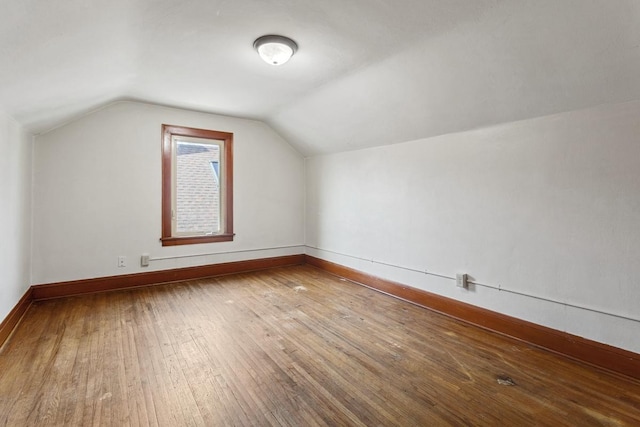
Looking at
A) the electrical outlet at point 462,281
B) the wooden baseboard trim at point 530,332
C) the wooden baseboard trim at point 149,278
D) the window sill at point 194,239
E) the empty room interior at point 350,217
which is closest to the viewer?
the empty room interior at point 350,217

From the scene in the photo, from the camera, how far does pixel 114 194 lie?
3758 mm

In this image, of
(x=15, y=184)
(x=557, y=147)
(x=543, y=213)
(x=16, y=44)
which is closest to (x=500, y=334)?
(x=543, y=213)

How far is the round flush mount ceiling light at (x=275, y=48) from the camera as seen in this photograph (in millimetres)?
2248

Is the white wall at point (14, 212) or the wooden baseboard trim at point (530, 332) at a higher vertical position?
A: the white wall at point (14, 212)

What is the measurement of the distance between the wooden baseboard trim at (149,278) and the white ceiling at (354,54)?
1.75m

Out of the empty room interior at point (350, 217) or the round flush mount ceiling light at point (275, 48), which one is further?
the round flush mount ceiling light at point (275, 48)

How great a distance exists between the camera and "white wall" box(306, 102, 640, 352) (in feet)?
6.72

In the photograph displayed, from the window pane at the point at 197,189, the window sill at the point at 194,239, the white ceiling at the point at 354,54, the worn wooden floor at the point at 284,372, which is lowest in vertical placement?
the worn wooden floor at the point at 284,372

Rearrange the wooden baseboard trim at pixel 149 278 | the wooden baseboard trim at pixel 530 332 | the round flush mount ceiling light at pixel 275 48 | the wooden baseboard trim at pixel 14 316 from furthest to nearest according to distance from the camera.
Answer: the wooden baseboard trim at pixel 149 278 < the wooden baseboard trim at pixel 14 316 < the round flush mount ceiling light at pixel 275 48 < the wooden baseboard trim at pixel 530 332

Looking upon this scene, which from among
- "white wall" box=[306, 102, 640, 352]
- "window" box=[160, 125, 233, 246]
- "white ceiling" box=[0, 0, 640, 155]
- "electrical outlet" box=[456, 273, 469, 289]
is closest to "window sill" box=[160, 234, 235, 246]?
"window" box=[160, 125, 233, 246]

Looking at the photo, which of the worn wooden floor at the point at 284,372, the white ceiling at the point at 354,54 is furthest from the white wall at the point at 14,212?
the worn wooden floor at the point at 284,372

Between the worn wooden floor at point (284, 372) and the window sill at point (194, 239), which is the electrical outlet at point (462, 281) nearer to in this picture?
the worn wooden floor at point (284, 372)

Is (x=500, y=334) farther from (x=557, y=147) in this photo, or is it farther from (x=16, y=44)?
(x=16, y=44)

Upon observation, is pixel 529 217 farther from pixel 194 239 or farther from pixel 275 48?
pixel 194 239
